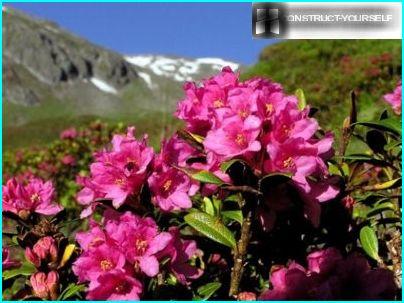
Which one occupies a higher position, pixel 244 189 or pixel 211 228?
pixel 244 189

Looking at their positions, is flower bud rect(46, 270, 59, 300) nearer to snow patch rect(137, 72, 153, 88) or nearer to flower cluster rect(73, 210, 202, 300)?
flower cluster rect(73, 210, 202, 300)

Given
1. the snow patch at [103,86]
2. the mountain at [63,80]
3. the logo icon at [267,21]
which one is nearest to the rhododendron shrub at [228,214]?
the logo icon at [267,21]

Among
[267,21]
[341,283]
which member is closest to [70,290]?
[341,283]

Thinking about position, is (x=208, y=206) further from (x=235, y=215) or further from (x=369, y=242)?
(x=369, y=242)

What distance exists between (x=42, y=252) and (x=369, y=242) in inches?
31.3

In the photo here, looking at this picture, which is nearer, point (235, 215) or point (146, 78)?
point (235, 215)

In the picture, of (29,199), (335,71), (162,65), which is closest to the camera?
(29,199)

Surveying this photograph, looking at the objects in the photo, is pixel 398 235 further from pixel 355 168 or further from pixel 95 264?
pixel 95 264

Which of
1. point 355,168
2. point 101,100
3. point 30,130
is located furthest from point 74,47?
point 355,168

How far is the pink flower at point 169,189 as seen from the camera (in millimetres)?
1497

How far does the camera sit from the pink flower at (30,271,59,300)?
59.9 inches

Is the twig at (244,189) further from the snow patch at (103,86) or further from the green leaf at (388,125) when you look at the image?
the snow patch at (103,86)

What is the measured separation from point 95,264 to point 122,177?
0.21 metres

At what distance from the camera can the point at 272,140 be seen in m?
1.29
